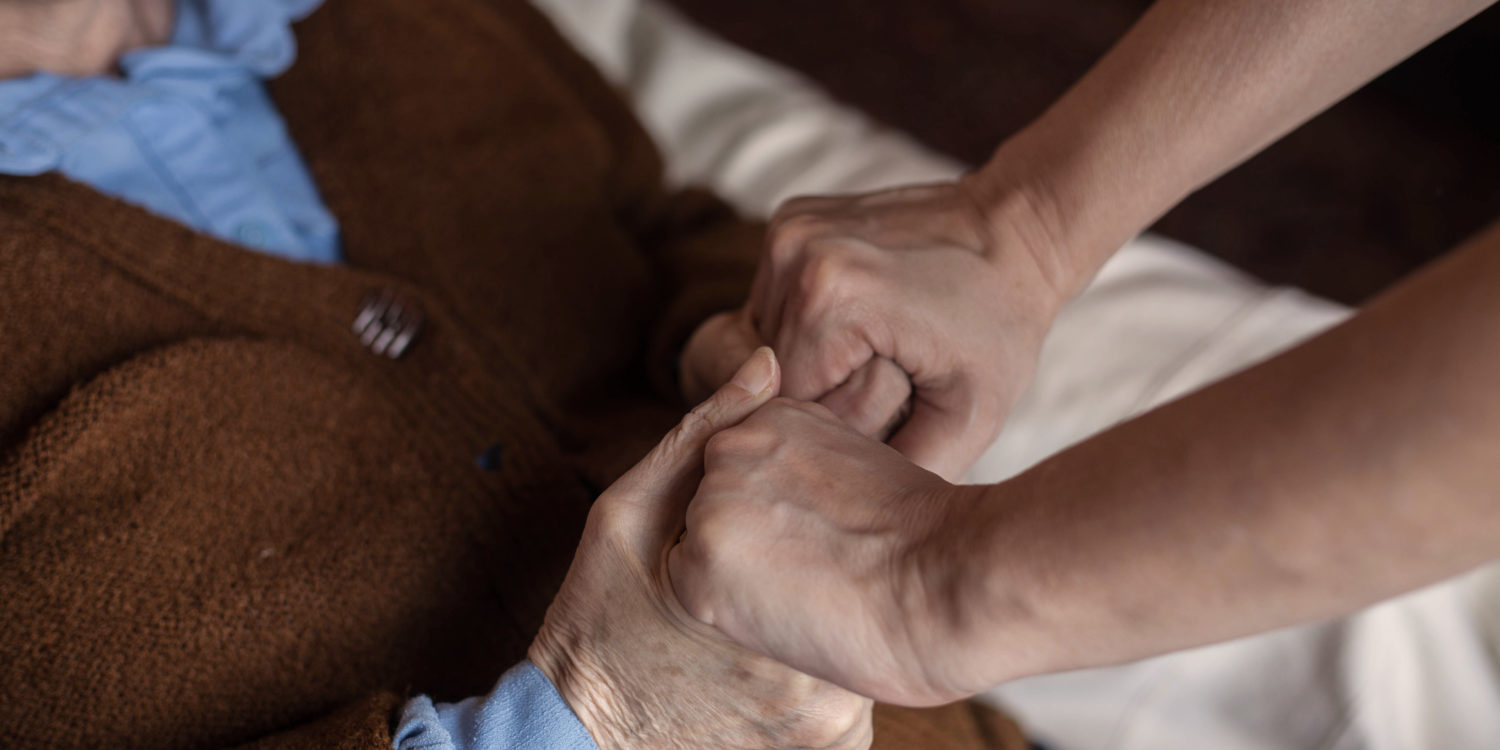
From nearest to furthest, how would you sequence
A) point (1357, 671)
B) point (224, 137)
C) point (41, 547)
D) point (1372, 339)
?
point (1372, 339), point (41, 547), point (1357, 671), point (224, 137)

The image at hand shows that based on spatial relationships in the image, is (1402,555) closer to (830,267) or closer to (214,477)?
(830,267)

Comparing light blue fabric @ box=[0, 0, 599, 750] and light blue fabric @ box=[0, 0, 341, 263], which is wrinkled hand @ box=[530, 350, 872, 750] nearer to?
light blue fabric @ box=[0, 0, 599, 750]

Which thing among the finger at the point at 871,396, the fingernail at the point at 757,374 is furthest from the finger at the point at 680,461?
the finger at the point at 871,396

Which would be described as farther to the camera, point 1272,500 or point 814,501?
point 814,501

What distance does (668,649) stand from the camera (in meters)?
0.60

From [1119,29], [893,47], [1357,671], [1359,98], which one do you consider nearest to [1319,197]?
[1359,98]

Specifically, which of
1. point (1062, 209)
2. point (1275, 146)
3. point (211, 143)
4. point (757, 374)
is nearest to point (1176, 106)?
point (1062, 209)

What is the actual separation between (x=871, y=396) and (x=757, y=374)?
0.37ft

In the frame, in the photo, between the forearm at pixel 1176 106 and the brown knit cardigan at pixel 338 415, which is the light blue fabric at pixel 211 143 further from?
the forearm at pixel 1176 106

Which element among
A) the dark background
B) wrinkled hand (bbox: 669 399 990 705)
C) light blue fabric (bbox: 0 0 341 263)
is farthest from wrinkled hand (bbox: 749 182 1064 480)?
the dark background

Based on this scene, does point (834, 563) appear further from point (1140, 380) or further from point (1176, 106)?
point (1140, 380)

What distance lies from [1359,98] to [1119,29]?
1.48 feet

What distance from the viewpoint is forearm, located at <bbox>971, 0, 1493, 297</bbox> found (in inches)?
24.6

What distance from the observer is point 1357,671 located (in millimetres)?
800
